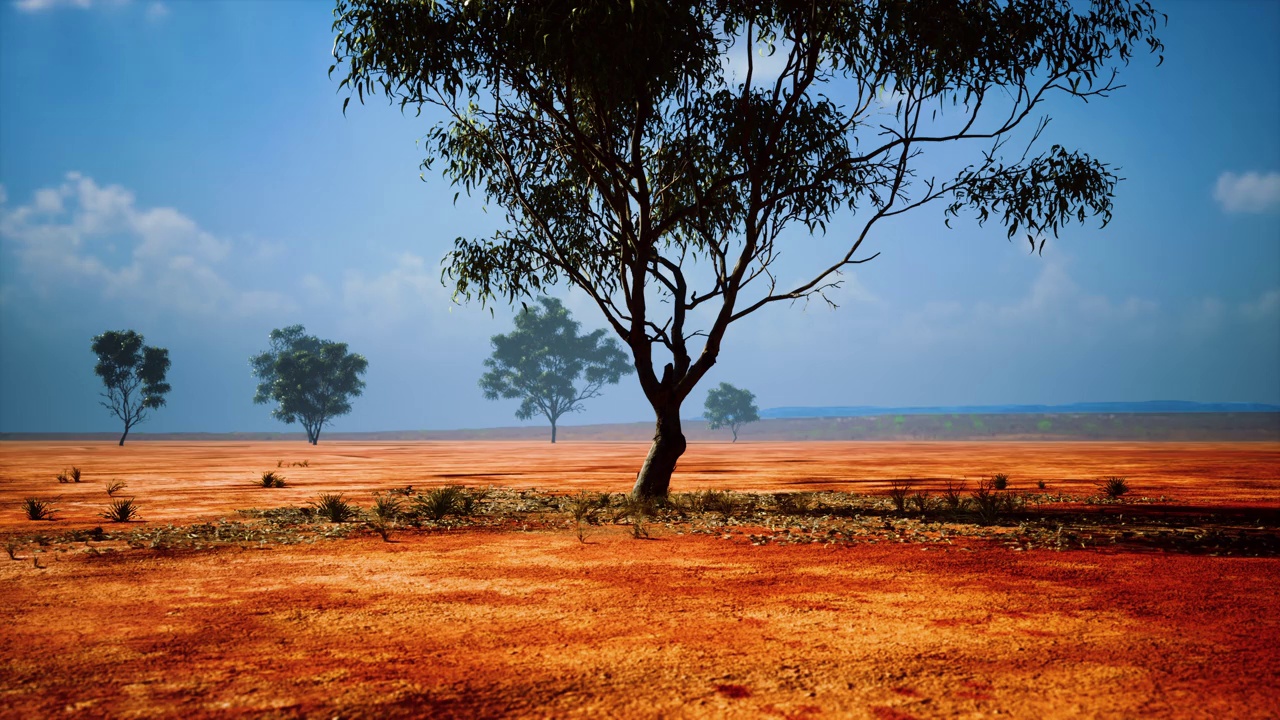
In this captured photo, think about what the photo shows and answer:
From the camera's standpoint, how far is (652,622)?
665 cm

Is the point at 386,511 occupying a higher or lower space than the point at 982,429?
higher

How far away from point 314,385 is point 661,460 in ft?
275

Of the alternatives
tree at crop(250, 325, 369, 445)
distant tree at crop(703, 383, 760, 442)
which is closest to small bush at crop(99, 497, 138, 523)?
tree at crop(250, 325, 369, 445)

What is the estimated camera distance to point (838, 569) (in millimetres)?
9211

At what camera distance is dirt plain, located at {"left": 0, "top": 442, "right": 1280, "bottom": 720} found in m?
4.73

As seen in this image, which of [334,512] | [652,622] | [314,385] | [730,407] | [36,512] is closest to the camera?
[652,622]

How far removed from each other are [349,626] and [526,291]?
12.7 meters

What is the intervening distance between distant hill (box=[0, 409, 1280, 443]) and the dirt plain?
10555cm

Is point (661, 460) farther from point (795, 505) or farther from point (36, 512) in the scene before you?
point (36, 512)

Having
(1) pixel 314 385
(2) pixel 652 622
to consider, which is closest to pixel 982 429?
(1) pixel 314 385

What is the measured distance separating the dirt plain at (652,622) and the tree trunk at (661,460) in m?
3.62

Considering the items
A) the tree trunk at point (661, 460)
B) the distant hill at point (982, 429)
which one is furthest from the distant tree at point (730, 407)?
the tree trunk at point (661, 460)

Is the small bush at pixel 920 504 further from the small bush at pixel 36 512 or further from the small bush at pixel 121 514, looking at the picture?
the small bush at pixel 36 512

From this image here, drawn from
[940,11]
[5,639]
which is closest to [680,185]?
[940,11]
